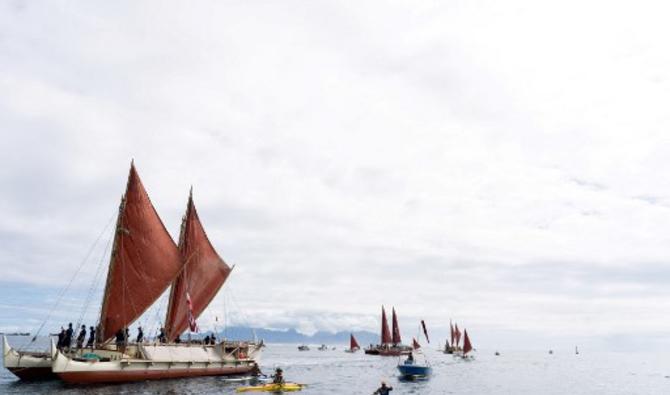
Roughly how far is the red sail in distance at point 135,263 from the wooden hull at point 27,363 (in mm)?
5658

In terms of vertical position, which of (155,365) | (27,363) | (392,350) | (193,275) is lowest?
(392,350)

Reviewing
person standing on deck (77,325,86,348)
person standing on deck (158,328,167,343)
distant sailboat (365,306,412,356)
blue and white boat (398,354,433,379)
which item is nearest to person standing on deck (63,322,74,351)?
person standing on deck (77,325,86,348)

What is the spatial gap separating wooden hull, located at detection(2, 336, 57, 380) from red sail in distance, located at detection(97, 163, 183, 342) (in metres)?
5.66

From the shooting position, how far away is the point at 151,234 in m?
60.8

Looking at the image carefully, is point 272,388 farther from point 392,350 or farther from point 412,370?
point 392,350

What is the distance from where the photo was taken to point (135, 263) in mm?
58656

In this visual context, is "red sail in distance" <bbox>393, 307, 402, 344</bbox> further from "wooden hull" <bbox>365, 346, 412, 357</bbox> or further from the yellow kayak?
the yellow kayak

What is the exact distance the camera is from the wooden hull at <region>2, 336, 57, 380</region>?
54.1 meters

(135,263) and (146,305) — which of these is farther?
(146,305)

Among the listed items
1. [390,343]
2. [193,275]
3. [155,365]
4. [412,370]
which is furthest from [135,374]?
[390,343]

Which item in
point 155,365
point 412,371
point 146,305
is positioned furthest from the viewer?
point 412,371

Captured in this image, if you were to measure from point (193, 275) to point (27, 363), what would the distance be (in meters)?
20.0

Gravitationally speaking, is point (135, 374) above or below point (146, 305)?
below

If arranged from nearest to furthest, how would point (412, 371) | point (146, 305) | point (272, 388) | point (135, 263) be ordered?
1. point (272, 388)
2. point (135, 263)
3. point (146, 305)
4. point (412, 371)
